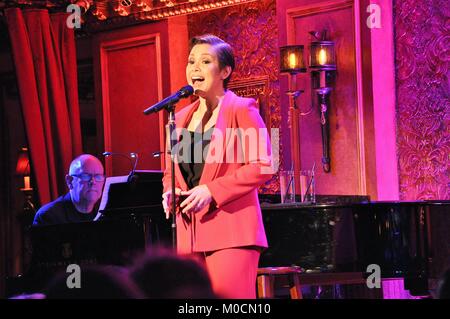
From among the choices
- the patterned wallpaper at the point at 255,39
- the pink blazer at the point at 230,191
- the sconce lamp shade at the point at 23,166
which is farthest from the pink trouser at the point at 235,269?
the sconce lamp shade at the point at 23,166

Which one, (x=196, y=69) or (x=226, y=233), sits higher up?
(x=196, y=69)

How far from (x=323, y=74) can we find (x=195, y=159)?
11.1 ft

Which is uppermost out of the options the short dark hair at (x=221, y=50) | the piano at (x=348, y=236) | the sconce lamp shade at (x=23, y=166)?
the short dark hair at (x=221, y=50)

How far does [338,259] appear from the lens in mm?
5051

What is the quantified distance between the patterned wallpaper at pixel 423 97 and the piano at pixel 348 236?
934 millimetres

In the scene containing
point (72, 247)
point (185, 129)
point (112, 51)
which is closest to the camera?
point (185, 129)

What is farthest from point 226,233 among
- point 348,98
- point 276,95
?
point 276,95

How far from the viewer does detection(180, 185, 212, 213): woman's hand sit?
2975mm

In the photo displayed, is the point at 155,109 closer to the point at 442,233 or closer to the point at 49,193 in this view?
the point at 442,233

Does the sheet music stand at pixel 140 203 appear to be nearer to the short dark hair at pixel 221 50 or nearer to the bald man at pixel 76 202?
the bald man at pixel 76 202

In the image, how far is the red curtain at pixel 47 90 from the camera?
6879 millimetres

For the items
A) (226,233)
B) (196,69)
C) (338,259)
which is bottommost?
(338,259)
